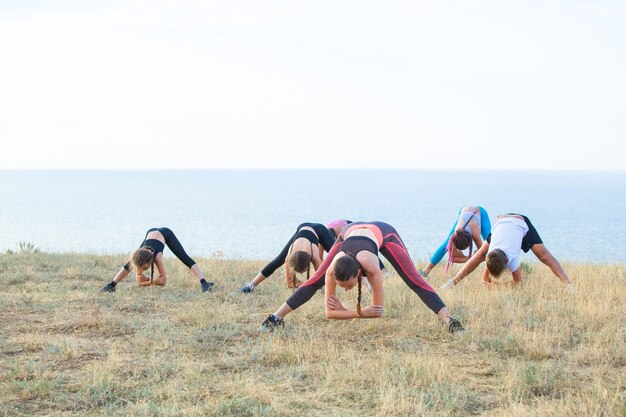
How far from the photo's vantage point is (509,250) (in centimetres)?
1085

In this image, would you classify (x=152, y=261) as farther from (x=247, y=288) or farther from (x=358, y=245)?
(x=358, y=245)

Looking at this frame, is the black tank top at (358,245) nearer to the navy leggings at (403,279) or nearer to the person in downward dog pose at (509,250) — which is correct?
the navy leggings at (403,279)

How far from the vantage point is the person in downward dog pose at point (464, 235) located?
41.3 feet

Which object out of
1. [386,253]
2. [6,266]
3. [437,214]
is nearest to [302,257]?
[386,253]

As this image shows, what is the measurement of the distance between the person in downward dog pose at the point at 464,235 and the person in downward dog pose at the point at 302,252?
2.11 meters

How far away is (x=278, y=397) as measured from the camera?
6309 millimetres

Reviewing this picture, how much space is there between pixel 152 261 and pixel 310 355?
199 inches

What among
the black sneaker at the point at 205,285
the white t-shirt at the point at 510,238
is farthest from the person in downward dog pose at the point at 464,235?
the black sneaker at the point at 205,285

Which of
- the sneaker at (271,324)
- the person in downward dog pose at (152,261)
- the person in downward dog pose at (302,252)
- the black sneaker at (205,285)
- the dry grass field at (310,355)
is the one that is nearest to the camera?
the dry grass field at (310,355)

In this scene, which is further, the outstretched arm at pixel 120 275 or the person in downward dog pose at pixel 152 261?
the outstretched arm at pixel 120 275

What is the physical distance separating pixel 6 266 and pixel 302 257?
7582mm

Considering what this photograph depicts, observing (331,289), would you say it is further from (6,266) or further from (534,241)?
(6,266)

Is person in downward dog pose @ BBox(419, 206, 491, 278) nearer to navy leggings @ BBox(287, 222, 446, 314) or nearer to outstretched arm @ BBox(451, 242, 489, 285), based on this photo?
outstretched arm @ BBox(451, 242, 489, 285)

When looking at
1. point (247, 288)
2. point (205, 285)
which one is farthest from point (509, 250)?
point (205, 285)
